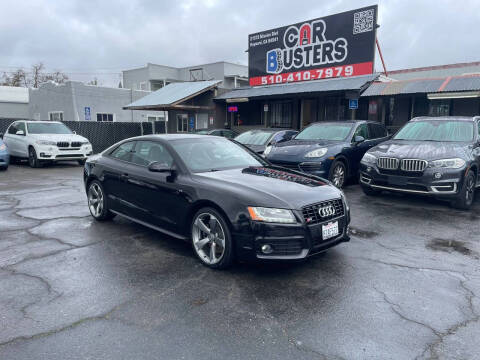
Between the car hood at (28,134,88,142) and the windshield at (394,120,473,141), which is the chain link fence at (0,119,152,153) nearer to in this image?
the car hood at (28,134,88,142)

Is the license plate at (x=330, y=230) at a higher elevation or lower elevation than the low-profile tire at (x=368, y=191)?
higher

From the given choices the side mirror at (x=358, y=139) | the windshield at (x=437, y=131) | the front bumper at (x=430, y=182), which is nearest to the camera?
the front bumper at (x=430, y=182)

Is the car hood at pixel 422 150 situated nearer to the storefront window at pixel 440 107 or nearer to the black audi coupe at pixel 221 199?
the black audi coupe at pixel 221 199

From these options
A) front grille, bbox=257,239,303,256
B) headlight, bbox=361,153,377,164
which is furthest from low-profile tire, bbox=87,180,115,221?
headlight, bbox=361,153,377,164

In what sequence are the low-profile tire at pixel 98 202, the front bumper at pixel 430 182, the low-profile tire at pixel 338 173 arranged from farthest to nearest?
1. the low-profile tire at pixel 338 173
2. the front bumper at pixel 430 182
3. the low-profile tire at pixel 98 202

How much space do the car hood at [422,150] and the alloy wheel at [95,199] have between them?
5.20 m

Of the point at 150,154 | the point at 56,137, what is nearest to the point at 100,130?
the point at 56,137

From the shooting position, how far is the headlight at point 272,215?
12.1ft

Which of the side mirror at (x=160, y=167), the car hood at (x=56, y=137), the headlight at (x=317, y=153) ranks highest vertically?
the car hood at (x=56, y=137)

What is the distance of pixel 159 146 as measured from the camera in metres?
5.05

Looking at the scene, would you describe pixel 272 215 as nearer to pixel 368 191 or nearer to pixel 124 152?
pixel 124 152

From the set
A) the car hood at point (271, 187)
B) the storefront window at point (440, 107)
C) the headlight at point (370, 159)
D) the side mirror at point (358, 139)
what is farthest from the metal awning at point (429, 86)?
the car hood at point (271, 187)

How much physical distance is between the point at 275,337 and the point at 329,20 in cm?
1622

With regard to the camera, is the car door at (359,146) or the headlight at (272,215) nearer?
the headlight at (272,215)
